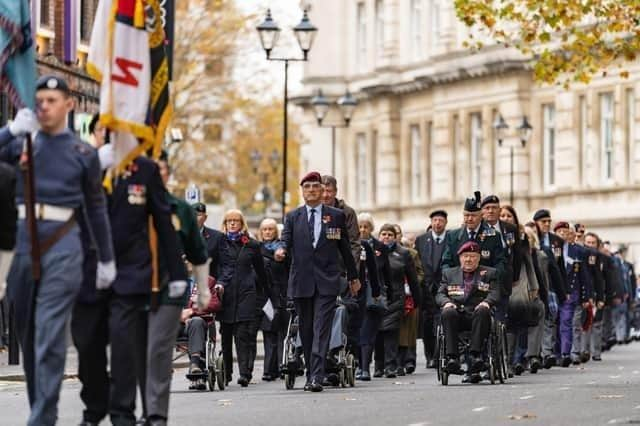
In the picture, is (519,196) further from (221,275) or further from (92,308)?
(92,308)

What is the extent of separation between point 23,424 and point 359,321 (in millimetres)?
Answer: 9588

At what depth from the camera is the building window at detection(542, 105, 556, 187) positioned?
75.5 metres

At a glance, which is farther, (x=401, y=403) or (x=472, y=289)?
(x=472, y=289)

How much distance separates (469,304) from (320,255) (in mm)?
2734

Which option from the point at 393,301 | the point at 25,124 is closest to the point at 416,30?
the point at 393,301

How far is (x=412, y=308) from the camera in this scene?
1191 inches

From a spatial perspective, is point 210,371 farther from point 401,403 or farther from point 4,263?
point 4,263

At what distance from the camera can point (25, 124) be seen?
50.3 ft

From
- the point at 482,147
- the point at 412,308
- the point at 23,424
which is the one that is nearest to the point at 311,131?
the point at 482,147

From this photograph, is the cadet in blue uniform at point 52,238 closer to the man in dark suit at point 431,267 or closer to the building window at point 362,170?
the man in dark suit at point 431,267

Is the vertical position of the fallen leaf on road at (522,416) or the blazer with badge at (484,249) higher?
the blazer with badge at (484,249)

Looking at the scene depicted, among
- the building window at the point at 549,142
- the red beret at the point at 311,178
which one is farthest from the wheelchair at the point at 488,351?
the building window at the point at 549,142

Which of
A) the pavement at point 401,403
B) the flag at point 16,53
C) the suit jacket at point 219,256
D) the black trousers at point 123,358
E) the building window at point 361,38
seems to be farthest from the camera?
the building window at point 361,38

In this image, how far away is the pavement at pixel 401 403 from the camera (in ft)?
64.6
